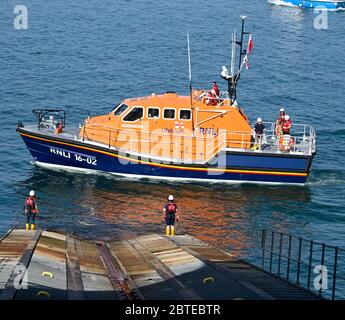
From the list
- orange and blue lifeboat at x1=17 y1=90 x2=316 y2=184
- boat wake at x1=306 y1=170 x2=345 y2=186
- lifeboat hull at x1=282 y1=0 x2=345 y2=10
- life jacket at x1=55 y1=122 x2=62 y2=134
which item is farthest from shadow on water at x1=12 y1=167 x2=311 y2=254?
lifeboat hull at x1=282 y1=0 x2=345 y2=10

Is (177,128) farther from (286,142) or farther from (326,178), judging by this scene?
(326,178)

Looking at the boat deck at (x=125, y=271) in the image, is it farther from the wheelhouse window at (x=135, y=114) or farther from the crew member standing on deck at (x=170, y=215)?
the wheelhouse window at (x=135, y=114)

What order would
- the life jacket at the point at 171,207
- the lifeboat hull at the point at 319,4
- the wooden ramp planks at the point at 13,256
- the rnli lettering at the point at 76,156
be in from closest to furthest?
the wooden ramp planks at the point at 13,256, the life jacket at the point at 171,207, the rnli lettering at the point at 76,156, the lifeboat hull at the point at 319,4

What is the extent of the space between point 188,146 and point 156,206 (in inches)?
159

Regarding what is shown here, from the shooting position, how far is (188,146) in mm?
40625

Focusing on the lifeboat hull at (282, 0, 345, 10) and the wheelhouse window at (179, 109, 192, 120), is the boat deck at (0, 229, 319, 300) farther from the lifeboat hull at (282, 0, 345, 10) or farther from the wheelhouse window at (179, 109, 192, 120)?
the lifeboat hull at (282, 0, 345, 10)

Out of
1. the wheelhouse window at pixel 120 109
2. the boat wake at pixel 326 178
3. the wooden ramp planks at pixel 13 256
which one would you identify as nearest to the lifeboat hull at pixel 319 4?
the boat wake at pixel 326 178

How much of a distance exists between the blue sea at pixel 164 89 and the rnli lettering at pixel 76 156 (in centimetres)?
76

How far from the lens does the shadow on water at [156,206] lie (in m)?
34.8

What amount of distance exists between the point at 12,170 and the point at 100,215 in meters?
7.30

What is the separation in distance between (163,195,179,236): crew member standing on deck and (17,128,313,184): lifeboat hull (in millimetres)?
8015

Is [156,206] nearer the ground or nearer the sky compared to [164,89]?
nearer the ground

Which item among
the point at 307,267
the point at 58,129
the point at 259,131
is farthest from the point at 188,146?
the point at 307,267

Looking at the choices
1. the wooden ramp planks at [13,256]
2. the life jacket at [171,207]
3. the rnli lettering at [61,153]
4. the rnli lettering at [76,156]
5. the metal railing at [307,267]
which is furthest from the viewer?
the rnli lettering at [61,153]
